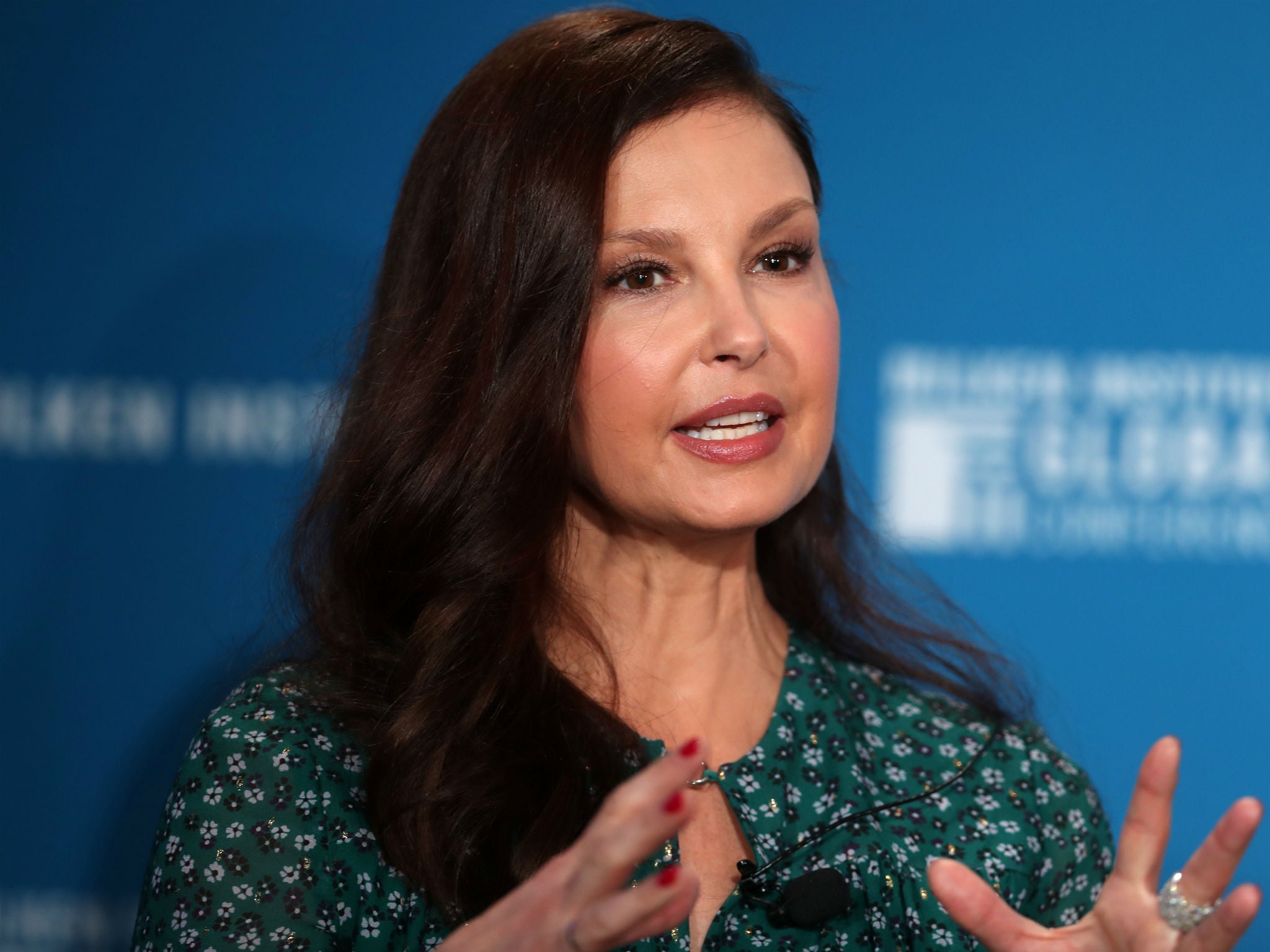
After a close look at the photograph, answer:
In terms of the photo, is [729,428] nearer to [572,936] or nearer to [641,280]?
[641,280]

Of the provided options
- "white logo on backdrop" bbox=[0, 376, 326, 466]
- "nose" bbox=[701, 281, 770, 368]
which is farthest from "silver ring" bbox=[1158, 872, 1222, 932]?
"white logo on backdrop" bbox=[0, 376, 326, 466]

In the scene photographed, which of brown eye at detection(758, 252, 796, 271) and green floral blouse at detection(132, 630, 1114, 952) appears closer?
green floral blouse at detection(132, 630, 1114, 952)

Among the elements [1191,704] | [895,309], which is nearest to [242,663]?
[895,309]

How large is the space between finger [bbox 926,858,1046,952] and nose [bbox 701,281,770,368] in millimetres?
558

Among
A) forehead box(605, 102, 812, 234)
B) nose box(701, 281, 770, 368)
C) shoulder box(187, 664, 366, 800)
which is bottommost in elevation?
shoulder box(187, 664, 366, 800)

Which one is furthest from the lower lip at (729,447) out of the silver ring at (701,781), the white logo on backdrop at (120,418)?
the white logo on backdrop at (120,418)

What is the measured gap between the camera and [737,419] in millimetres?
1395

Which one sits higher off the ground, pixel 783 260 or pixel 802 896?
pixel 783 260

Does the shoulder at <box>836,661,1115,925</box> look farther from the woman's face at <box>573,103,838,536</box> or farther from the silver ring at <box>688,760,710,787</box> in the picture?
the woman's face at <box>573,103,838,536</box>

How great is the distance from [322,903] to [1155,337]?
59.0 inches

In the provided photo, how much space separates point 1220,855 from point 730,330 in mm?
665

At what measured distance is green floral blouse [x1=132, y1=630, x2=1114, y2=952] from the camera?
122 centimetres

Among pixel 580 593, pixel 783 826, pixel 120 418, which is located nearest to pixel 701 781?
pixel 783 826

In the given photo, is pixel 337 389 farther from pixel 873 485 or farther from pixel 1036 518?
pixel 1036 518
